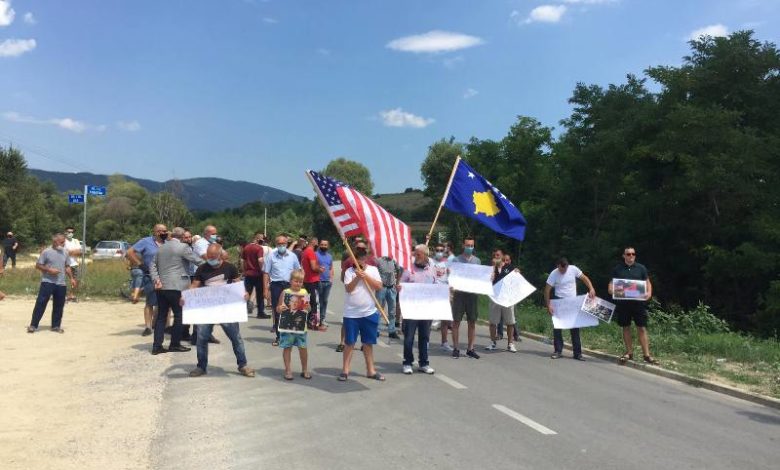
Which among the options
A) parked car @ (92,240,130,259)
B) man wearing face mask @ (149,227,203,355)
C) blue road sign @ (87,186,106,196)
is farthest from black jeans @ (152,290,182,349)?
parked car @ (92,240,130,259)

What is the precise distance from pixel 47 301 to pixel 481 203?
8762mm

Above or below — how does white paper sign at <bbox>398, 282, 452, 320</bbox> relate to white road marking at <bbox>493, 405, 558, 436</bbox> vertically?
above

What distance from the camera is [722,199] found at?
26.6 meters

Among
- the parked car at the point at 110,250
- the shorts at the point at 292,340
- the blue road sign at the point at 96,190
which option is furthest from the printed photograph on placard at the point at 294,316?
the parked car at the point at 110,250

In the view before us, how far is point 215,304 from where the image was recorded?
9297mm

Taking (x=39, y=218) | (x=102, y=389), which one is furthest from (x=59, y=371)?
(x=39, y=218)

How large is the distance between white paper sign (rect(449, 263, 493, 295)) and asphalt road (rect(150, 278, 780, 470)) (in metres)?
1.42

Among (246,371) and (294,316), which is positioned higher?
(294,316)

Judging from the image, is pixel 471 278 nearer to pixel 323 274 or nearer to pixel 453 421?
pixel 323 274

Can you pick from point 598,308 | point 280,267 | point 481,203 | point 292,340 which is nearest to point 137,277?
point 280,267

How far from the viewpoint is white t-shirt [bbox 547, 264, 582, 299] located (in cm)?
1222

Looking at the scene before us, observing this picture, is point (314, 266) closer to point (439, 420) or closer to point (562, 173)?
point (439, 420)

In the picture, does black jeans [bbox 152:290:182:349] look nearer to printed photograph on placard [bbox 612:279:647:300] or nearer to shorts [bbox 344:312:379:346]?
shorts [bbox 344:312:379:346]

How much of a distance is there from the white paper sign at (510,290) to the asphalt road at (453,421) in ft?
6.06
